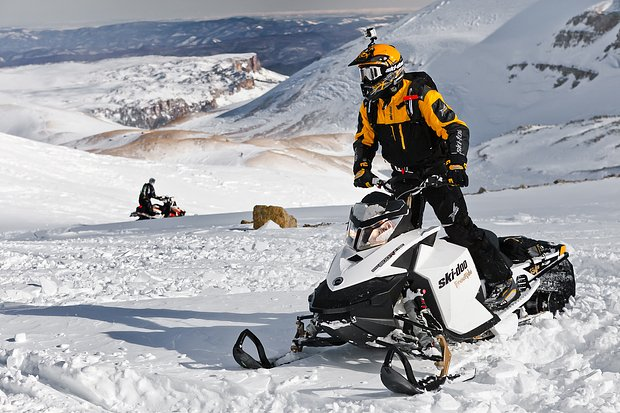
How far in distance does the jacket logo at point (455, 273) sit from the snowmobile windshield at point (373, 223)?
1.82ft

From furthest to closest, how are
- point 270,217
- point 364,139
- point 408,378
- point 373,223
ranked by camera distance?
point 270,217
point 364,139
point 373,223
point 408,378

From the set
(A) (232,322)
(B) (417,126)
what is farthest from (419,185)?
(A) (232,322)

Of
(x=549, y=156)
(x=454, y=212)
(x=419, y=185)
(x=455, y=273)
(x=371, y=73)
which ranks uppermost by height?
(x=549, y=156)

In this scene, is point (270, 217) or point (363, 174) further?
point (270, 217)

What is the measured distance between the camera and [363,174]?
612 centimetres

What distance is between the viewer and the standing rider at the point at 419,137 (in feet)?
18.5

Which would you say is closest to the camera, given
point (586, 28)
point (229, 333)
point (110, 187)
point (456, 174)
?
point (456, 174)

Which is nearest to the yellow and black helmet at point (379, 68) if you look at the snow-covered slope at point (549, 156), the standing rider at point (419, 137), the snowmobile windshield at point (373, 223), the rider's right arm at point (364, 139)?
the standing rider at point (419, 137)

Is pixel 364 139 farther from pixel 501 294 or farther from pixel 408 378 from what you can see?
pixel 408 378

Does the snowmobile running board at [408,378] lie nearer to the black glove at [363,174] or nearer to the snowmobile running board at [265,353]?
the snowmobile running board at [265,353]

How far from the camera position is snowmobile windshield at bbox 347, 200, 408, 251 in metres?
5.27

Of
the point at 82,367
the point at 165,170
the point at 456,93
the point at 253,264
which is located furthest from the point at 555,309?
the point at 456,93

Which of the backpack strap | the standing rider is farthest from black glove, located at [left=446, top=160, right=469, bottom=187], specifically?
the backpack strap

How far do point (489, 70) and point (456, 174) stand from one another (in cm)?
11596
